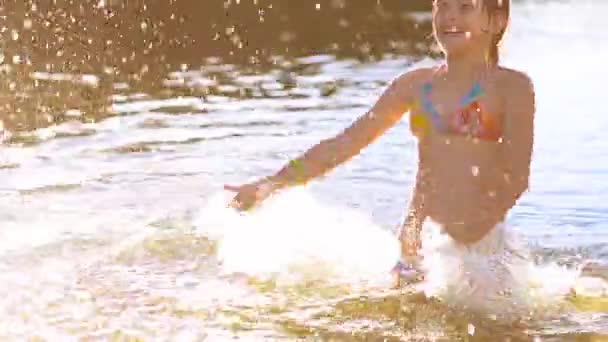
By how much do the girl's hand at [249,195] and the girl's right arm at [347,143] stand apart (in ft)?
0.04

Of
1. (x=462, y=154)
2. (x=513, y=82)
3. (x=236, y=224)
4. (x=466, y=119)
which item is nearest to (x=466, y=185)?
(x=462, y=154)

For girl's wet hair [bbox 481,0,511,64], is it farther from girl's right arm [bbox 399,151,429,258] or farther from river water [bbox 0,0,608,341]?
river water [bbox 0,0,608,341]

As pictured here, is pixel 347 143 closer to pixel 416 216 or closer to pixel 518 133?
pixel 416 216

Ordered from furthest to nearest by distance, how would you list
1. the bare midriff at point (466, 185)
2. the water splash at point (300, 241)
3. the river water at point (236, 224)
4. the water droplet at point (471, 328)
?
the water splash at point (300, 241) < the bare midriff at point (466, 185) < the river water at point (236, 224) < the water droplet at point (471, 328)

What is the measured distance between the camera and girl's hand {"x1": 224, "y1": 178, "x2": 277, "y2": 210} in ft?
12.0

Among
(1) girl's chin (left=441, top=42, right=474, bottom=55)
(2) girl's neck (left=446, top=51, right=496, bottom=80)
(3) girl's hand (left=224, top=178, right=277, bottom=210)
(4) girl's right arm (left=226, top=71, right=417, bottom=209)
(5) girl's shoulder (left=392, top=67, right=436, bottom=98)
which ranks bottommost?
(3) girl's hand (left=224, top=178, right=277, bottom=210)

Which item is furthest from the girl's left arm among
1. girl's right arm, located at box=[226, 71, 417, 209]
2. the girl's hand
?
the girl's hand

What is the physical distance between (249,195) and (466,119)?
0.80m

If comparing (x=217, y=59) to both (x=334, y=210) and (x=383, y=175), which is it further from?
(x=334, y=210)

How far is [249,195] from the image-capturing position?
12.0 ft

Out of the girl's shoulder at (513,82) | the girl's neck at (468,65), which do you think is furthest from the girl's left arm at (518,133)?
the girl's neck at (468,65)

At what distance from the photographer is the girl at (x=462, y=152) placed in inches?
146

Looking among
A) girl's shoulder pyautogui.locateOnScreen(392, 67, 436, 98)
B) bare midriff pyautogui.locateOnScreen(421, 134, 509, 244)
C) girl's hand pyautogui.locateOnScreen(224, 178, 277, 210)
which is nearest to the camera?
girl's hand pyautogui.locateOnScreen(224, 178, 277, 210)

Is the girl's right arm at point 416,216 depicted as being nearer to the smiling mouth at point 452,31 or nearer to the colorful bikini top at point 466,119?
the colorful bikini top at point 466,119
